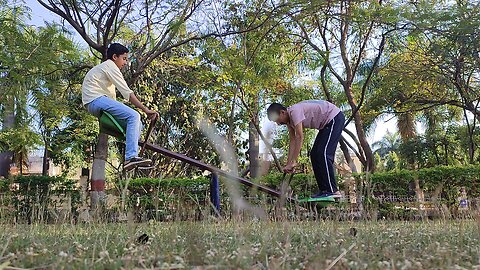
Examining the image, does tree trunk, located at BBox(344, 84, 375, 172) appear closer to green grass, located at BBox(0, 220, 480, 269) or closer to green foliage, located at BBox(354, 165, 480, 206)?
green foliage, located at BBox(354, 165, 480, 206)

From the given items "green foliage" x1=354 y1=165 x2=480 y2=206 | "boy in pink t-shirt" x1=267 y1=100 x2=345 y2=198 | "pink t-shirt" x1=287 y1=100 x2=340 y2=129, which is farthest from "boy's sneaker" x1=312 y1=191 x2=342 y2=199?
"green foliage" x1=354 y1=165 x2=480 y2=206

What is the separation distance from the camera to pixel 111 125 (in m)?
5.14

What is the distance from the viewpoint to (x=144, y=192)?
11672 millimetres

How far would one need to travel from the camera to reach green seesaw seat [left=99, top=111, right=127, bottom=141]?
16.6 ft

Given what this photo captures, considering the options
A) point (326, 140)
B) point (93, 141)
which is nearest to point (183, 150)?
point (93, 141)

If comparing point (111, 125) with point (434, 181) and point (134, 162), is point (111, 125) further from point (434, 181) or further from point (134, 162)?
point (434, 181)

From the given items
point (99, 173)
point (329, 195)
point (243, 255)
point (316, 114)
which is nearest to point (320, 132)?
point (316, 114)

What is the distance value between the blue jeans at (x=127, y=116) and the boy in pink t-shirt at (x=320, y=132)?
137 cm

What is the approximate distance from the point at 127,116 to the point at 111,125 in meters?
0.28

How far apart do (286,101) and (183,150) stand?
5.74 m

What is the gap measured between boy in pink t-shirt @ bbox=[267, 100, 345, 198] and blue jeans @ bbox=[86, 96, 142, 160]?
1370 mm

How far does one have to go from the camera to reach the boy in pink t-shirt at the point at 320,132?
17.4 ft

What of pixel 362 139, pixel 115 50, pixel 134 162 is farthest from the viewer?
pixel 362 139

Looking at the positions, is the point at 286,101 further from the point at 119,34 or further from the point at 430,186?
the point at 430,186
